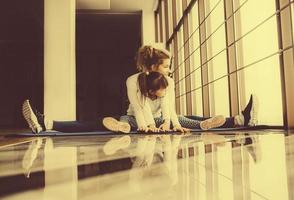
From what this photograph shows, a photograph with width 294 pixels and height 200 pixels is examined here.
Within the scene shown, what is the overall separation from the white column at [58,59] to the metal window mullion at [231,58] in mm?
2569

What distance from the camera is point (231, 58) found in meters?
2.92

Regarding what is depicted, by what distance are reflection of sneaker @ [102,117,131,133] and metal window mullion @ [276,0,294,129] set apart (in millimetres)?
1037

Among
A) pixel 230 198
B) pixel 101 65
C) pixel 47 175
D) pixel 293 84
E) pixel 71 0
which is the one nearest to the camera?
pixel 230 198

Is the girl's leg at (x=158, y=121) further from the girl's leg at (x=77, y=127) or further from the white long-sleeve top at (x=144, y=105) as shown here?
the girl's leg at (x=77, y=127)

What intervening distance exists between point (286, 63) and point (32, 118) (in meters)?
1.83

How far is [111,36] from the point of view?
742cm

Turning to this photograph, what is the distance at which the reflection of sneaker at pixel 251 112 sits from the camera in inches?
88.0

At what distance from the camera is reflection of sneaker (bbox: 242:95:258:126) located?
2234 millimetres

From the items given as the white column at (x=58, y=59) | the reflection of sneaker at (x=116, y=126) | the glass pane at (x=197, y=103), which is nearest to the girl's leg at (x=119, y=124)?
the reflection of sneaker at (x=116, y=126)

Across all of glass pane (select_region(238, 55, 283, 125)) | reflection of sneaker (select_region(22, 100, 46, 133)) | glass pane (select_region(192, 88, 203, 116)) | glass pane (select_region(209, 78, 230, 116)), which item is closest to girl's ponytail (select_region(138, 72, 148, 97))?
reflection of sneaker (select_region(22, 100, 46, 133))

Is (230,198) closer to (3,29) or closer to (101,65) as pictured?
(3,29)

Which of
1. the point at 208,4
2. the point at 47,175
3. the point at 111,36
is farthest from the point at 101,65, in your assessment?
the point at 47,175

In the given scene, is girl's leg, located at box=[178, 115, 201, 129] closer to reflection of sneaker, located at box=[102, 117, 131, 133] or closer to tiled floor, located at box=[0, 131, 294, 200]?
reflection of sneaker, located at box=[102, 117, 131, 133]

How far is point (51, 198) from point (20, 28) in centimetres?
625
